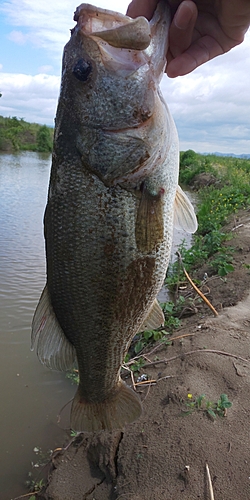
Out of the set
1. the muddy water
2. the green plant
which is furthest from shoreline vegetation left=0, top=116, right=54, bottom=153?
the green plant

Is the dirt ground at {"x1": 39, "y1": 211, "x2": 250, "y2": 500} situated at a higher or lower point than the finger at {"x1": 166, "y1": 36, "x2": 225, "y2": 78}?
lower

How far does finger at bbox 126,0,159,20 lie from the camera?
2.17m

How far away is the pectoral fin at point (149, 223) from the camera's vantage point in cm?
190

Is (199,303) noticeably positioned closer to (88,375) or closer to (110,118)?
(88,375)

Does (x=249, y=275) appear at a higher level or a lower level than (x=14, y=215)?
higher

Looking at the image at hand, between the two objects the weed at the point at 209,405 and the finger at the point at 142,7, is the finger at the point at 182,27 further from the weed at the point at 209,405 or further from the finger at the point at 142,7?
the weed at the point at 209,405

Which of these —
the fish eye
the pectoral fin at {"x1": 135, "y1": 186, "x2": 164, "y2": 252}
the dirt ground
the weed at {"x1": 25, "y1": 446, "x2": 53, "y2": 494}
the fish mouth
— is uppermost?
the fish mouth

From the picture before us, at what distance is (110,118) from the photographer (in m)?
1.91

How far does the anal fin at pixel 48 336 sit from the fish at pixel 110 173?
3.5 inches

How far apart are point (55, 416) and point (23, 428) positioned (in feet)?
1.40

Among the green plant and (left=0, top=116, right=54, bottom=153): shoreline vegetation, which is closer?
the green plant

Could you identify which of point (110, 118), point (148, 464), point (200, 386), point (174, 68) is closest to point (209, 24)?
point (174, 68)

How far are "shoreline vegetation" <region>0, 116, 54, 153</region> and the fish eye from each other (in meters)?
52.2

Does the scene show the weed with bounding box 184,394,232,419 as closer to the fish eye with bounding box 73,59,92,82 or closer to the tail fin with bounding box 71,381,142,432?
the tail fin with bounding box 71,381,142,432
